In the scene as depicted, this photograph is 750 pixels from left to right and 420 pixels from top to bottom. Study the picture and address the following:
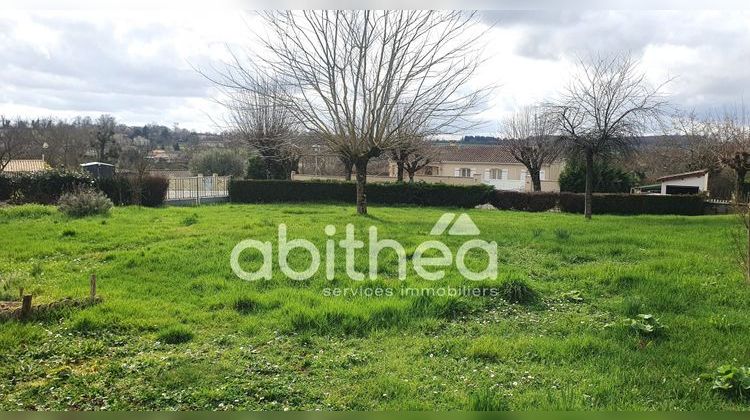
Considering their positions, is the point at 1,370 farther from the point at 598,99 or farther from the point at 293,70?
the point at 598,99

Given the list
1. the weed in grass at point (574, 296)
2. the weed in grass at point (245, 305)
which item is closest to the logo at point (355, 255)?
the weed in grass at point (574, 296)

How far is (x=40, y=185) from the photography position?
1767 cm

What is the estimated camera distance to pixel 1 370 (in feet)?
12.7

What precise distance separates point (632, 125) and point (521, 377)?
651 inches

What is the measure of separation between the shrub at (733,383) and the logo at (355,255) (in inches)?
A: 132

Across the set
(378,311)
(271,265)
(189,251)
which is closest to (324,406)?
(378,311)

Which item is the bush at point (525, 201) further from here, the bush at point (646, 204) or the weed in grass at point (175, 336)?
the weed in grass at point (175, 336)

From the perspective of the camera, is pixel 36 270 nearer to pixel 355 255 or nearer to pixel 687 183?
pixel 355 255

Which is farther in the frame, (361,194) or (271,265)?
(361,194)

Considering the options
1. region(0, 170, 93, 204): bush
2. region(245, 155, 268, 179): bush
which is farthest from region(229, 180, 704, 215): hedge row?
region(0, 170, 93, 204): bush

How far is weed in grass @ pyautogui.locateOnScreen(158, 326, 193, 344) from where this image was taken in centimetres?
466

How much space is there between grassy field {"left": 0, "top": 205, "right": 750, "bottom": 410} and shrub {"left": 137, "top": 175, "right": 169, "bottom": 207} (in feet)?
36.1

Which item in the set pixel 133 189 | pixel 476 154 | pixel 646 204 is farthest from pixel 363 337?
pixel 476 154

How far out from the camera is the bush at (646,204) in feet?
69.5
